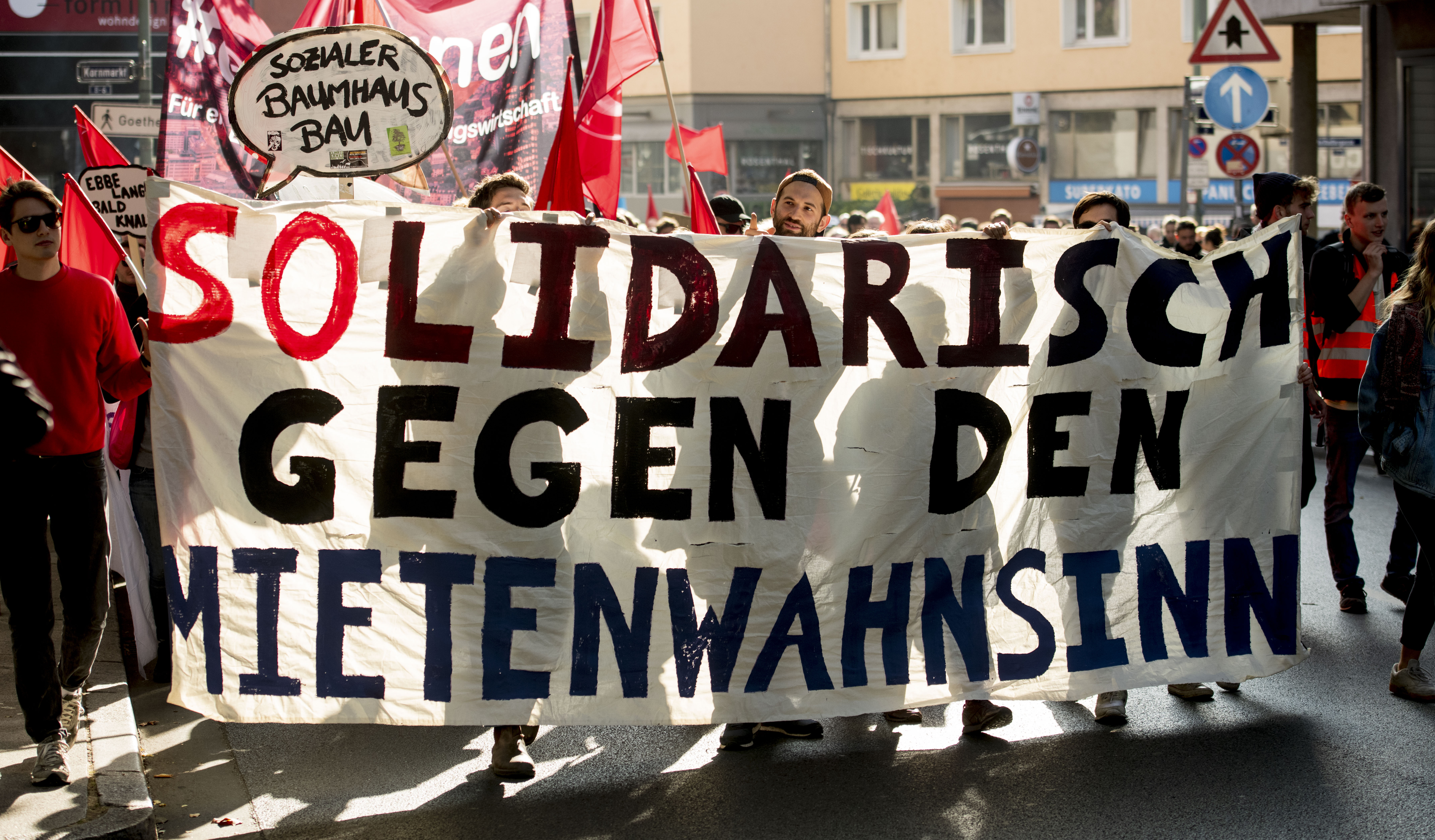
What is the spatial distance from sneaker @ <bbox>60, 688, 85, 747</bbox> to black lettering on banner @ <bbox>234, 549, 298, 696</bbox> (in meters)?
0.71

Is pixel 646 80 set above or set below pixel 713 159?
above

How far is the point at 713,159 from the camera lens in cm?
1308

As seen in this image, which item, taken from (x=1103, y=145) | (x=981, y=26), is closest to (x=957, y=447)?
(x=1103, y=145)

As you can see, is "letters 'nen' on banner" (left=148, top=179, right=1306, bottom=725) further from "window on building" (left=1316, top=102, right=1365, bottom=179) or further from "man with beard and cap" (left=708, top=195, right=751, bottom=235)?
"window on building" (left=1316, top=102, right=1365, bottom=179)

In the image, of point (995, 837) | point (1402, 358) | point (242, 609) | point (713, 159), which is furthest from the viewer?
point (713, 159)

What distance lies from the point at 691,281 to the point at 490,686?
1.51 metres

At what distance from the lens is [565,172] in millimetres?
6172

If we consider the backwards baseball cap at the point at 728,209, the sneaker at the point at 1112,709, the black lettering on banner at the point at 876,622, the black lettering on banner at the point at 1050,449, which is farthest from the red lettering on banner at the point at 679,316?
the backwards baseball cap at the point at 728,209

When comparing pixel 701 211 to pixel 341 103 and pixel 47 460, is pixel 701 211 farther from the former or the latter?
pixel 47 460

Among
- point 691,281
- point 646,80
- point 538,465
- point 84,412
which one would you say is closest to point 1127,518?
point 691,281

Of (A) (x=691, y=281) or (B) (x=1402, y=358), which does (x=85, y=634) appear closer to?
(A) (x=691, y=281)

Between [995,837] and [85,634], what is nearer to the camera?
[995,837]

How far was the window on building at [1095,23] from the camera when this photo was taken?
36125mm

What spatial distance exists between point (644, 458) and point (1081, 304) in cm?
168
